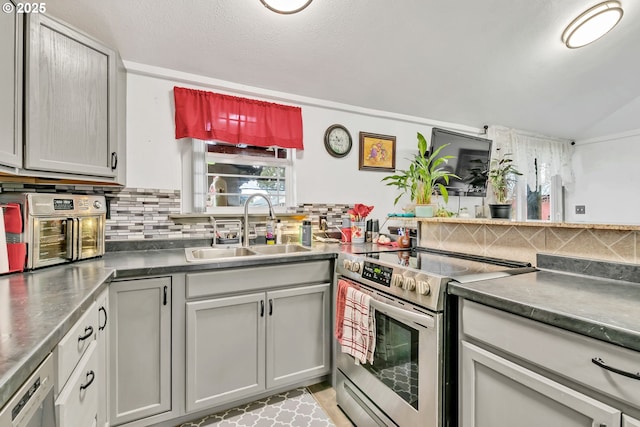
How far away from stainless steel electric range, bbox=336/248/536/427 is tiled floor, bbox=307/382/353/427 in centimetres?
4

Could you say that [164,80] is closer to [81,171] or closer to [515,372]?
[81,171]

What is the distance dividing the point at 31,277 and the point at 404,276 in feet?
5.40

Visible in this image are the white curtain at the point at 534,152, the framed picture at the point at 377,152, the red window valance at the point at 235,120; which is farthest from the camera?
the white curtain at the point at 534,152

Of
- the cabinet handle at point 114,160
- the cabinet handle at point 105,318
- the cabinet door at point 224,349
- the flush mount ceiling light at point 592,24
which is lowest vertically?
the cabinet door at point 224,349

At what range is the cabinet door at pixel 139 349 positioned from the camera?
150 cm

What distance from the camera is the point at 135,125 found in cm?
217

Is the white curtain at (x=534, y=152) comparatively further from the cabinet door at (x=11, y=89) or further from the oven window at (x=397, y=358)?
the cabinet door at (x=11, y=89)

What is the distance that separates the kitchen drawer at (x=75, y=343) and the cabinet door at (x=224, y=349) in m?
0.53

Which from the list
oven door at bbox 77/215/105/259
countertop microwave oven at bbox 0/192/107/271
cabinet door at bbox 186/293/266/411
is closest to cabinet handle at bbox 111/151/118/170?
countertop microwave oven at bbox 0/192/107/271

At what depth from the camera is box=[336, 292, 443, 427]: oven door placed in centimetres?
123

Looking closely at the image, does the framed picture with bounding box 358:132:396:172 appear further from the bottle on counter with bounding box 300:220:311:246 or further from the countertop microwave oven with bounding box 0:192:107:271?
the countertop microwave oven with bounding box 0:192:107:271

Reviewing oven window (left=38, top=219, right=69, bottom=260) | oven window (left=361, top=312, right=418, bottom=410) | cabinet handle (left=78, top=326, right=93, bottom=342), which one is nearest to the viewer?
cabinet handle (left=78, top=326, right=93, bottom=342)

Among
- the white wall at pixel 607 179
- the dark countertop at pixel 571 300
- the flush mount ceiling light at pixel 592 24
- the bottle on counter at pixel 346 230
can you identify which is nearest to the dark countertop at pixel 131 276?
the dark countertop at pixel 571 300

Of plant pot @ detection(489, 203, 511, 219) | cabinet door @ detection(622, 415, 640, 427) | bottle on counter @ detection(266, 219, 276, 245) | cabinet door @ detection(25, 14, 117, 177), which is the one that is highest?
cabinet door @ detection(25, 14, 117, 177)
